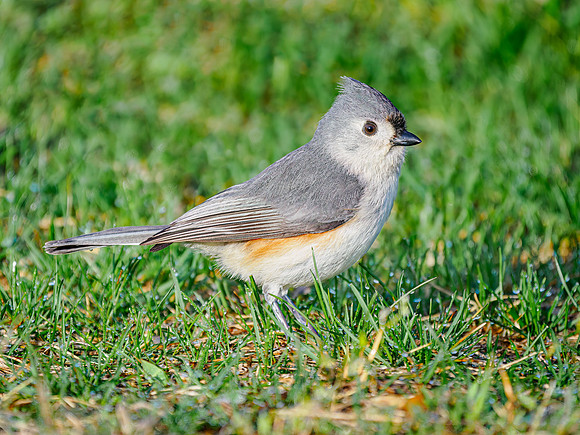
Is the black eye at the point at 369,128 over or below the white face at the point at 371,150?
over

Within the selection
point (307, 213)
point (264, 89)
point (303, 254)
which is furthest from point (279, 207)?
point (264, 89)

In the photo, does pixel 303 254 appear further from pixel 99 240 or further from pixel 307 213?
pixel 99 240

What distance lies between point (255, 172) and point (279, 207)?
76.7 inches

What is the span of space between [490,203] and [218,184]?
2185 millimetres

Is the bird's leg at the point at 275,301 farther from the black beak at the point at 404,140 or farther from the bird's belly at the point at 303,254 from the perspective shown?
the black beak at the point at 404,140

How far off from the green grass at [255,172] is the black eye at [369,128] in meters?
0.83

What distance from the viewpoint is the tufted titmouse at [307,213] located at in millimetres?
3818

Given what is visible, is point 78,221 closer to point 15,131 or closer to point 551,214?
point 15,131

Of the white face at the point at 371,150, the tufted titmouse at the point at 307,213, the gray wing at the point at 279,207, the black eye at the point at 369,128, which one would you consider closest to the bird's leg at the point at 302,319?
the tufted titmouse at the point at 307,213

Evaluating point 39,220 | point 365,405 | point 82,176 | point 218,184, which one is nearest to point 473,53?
point 218,184

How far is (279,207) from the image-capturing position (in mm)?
3924

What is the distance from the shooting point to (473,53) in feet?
22.8

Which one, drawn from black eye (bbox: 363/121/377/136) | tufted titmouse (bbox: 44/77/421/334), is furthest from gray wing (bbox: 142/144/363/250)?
black eye (bbox: 363/121/377/136)

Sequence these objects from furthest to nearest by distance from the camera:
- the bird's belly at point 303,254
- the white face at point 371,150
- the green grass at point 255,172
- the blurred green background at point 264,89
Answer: the blurred green background at point 264,89 → the white face at point 371,150 → the bird's belly at point 303,254 → the green grass at point 255,172
